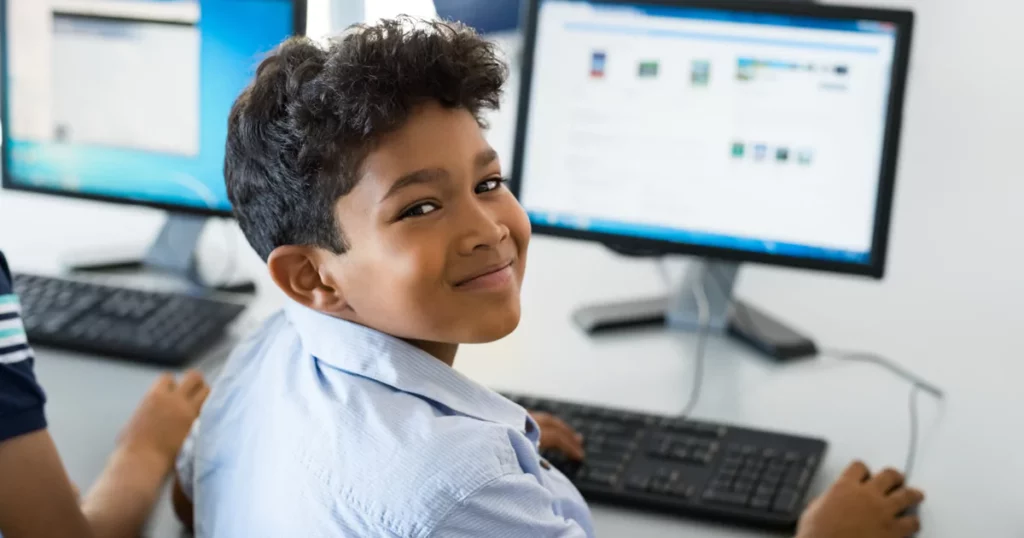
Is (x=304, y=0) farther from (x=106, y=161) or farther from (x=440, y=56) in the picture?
(x=440, y=56)

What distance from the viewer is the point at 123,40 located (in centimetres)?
142

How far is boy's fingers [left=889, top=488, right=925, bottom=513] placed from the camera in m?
0.97

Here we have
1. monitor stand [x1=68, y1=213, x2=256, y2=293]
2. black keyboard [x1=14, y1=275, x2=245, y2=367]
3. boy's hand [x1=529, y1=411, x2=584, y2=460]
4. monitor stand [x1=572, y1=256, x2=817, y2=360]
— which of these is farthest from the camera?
monitor stand [x1=68, y1=213, x2=256, y2=293]

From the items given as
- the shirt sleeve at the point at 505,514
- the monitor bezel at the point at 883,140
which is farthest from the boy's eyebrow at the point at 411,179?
the monitor bezel at the point at 883,140

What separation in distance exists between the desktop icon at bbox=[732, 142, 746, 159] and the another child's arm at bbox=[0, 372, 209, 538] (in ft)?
2.21

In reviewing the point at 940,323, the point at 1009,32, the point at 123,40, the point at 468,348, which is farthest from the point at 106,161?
the point at 1009,32

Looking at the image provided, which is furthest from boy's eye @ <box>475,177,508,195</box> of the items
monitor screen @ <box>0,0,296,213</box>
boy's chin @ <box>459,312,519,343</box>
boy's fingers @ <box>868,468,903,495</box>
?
monitor screen @ <box>0,0,296,213</box>

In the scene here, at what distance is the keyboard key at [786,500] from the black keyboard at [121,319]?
27.2 inches

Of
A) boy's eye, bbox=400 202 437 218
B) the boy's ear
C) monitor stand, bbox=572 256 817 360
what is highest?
boy's eye, bbox=400 202 437 218

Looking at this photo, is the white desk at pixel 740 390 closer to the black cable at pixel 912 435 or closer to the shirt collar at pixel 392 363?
the black cable at pixel 912 435

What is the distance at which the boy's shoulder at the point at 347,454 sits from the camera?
723mm

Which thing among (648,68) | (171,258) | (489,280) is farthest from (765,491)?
(171,258)

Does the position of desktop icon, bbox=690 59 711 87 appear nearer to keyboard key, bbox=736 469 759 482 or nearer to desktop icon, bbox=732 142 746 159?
desktop icon, bbox=732 142 746 159

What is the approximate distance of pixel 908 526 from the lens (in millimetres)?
945
